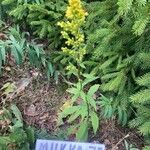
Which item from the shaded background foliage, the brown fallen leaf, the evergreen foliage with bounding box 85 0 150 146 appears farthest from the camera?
the brown fallen leaf

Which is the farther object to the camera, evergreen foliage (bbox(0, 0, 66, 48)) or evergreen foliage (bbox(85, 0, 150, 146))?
evergreen foliage (bbox(0, 0, 66, 48))

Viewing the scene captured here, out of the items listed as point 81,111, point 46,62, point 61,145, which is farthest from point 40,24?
point 61,145

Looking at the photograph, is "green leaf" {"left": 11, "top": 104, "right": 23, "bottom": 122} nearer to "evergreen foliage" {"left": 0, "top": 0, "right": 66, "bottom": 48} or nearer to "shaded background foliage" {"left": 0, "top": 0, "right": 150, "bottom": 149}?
"shaded background foliage" {"left": 0, "top": 0, "right": 150, "bottom": 149}

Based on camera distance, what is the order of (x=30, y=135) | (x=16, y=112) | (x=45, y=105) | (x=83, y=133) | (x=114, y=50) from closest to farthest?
(x=83, y=133)
(x=30, y=135)
(x=114, y=50)
(x=16, y=112)
(x=45, y=105)

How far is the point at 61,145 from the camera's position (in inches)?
87.0

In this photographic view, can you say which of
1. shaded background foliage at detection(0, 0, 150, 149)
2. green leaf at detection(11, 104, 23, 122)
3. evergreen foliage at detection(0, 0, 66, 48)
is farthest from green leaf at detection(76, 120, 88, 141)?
evergreen foliage at detection(0, 0, 66, 48)

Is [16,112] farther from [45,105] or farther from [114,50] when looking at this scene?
[114,50]

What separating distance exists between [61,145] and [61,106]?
1.03 m

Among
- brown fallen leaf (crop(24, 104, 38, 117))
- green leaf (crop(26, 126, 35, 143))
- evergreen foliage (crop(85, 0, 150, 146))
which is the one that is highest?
evergreen foliage (crop(85, 0, 150, 146))

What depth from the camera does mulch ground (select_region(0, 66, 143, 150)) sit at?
3066 mm

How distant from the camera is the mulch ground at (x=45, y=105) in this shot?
3.07 meters

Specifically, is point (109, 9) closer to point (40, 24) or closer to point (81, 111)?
point (40, 24)

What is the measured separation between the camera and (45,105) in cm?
327

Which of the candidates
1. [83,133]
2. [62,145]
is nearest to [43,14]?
[83,133]
